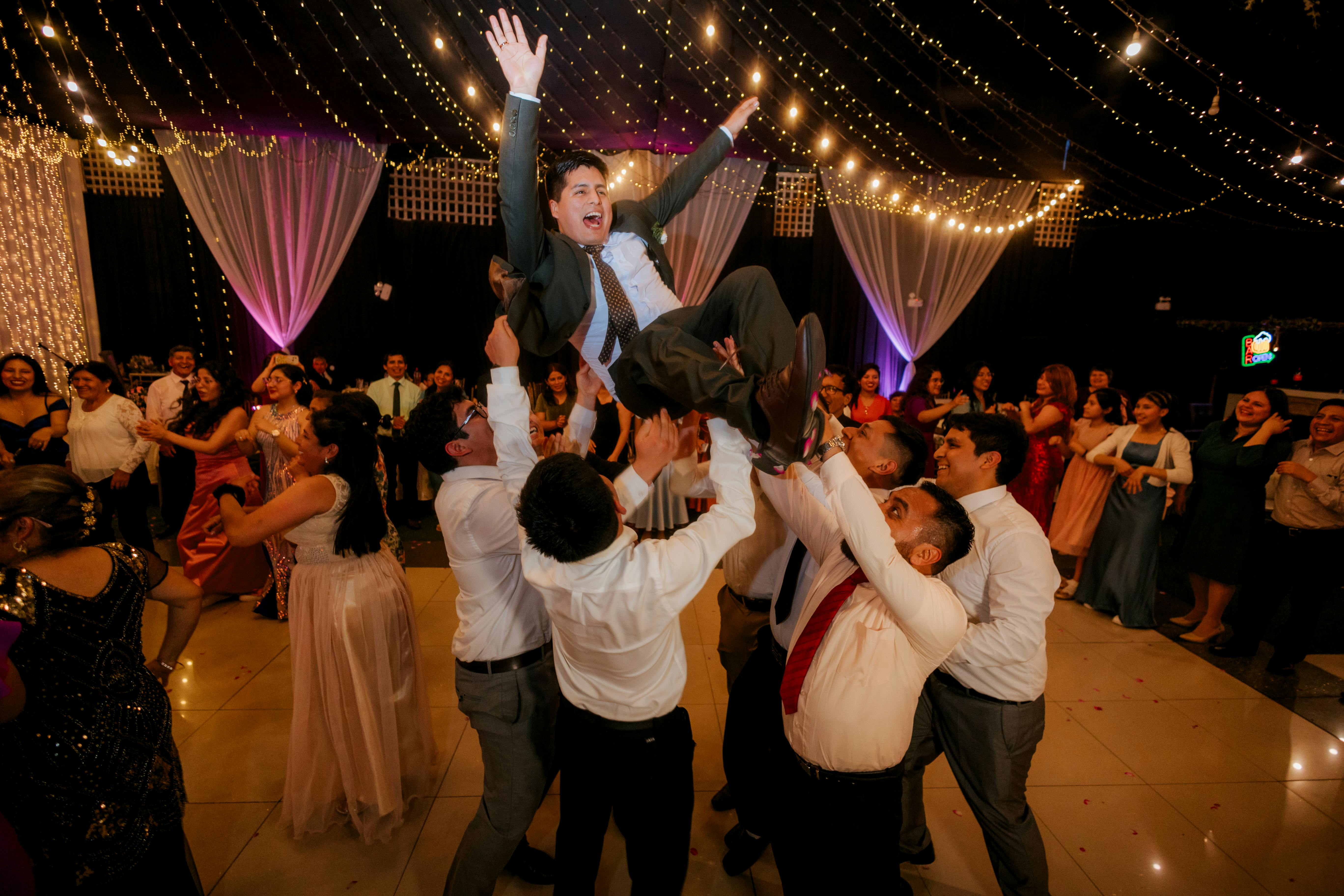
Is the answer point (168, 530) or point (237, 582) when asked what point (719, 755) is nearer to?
point (237, 582)

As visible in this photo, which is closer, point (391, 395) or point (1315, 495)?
point (1315, 495)

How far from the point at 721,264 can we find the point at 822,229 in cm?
166

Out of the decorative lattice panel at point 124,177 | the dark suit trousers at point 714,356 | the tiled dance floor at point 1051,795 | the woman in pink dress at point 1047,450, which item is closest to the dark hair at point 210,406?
the tiled dance floor at point 1051,795

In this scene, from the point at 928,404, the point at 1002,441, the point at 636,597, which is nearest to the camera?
the point at 636,597

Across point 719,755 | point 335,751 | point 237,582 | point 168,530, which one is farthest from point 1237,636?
point 168,530

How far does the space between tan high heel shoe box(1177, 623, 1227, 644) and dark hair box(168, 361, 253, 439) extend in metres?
5.81

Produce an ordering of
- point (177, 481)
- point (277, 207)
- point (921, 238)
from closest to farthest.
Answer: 1. point (177, 481)
2. point (277, 207)
3. point (921, 238)

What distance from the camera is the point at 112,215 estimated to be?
22.7ft

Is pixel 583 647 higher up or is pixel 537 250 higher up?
pixel 537 250

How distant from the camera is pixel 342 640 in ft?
6.79

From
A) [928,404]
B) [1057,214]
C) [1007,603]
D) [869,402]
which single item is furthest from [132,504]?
[1057,214]

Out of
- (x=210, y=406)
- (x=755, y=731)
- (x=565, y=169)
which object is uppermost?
(x=565, y=169)

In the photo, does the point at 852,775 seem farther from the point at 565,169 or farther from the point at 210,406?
the point at 210,406

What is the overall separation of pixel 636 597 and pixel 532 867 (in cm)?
129
